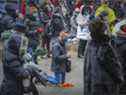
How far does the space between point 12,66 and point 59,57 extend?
Answer: 587cm


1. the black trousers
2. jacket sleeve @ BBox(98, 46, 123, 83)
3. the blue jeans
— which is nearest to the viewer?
jacket sleeve @ BBox(98, 46, 123, 83)

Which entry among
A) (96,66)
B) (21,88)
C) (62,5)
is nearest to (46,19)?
(62,5)

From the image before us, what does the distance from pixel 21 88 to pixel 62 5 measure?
59.6 feet

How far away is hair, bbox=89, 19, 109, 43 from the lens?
26.2 ft

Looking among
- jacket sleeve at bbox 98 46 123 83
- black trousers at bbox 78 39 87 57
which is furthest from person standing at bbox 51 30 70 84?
jacket sleeve at bbox 98 46 123 83

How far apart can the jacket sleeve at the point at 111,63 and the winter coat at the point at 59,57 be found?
266 inches

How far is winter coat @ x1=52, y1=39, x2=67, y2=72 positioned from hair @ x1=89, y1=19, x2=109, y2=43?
6678 mm

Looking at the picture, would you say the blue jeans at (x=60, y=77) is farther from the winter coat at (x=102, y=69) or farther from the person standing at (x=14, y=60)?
the winter coat at (x=102, y=69)

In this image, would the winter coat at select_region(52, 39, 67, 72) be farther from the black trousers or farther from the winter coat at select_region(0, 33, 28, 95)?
the winter coat at select_region(0, 33, 28, 95)

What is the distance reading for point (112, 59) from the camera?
7926mm

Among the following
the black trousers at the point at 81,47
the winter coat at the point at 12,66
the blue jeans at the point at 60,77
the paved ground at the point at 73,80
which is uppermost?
the winter coat at the point at 12,66

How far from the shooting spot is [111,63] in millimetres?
7910

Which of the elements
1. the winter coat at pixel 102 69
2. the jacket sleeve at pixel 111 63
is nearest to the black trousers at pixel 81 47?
the winter coat at pixel 102 69

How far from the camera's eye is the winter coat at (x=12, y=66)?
8.88 m
